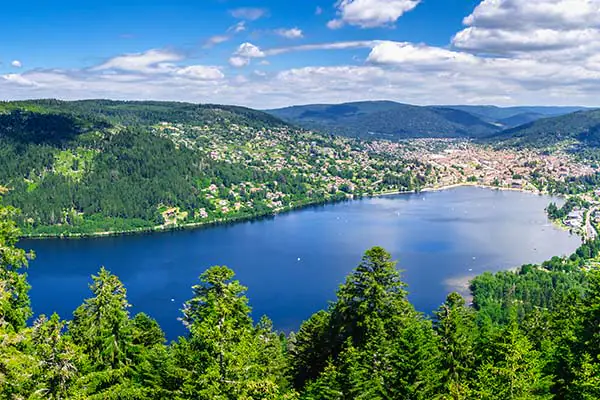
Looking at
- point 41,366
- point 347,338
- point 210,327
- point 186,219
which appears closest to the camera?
point 41,366

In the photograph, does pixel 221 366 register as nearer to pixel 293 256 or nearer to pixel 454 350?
pixel 454 350

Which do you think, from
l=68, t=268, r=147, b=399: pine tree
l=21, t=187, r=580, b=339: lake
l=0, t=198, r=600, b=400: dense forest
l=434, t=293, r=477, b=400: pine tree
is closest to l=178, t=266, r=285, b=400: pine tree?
l=0, t=198, r=600, b=400: dense forest

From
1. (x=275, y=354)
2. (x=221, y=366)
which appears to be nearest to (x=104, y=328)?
(x=221, y=366)

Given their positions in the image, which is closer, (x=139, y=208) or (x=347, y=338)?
(x=347, y=338)

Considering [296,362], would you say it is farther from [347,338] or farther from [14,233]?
[14,233]

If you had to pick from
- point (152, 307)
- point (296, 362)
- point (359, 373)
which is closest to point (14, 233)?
point (359, 373)

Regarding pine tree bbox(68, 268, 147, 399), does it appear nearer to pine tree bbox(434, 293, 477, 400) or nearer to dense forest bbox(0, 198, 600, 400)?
dense forest bbox(0, 198, 600, 400)

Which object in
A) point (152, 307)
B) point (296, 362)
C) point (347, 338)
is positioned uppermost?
point (347, 338)
